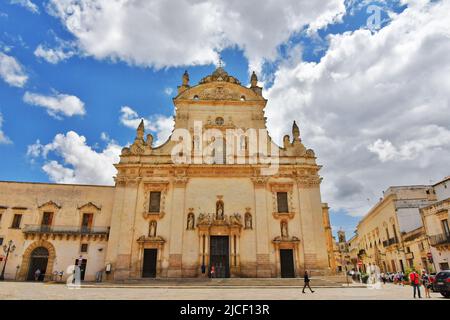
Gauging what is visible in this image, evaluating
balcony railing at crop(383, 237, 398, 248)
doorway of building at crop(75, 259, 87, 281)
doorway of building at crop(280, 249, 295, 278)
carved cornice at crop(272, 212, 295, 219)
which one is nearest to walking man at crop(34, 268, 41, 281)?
doorway of building at crop(75, 259, 87, 281)

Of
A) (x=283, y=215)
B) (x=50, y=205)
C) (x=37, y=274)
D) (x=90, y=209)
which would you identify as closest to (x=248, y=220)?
(x=283, y=215)

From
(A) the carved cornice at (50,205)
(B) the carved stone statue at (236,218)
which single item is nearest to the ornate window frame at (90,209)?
(A) the carved cornice at (50,205)

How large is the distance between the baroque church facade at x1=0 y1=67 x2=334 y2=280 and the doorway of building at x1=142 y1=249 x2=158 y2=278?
77 millimetres

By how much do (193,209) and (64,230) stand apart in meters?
12.2

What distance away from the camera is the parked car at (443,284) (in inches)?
516

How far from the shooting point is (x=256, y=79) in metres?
30.9

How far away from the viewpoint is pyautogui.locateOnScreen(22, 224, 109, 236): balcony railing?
26.4 m

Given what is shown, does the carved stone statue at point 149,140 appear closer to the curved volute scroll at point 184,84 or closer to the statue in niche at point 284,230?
the curved volute scroll at point 184,84

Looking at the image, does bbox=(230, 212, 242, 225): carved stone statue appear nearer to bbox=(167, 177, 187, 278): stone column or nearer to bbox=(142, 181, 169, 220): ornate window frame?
bbox=(167, 177, 187, 278): stone column

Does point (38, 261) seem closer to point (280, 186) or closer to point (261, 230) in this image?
point (261, 230)
